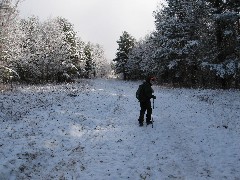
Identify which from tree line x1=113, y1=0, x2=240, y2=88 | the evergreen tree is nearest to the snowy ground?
tree line x1=113, y1=0, x2=240, y2=88

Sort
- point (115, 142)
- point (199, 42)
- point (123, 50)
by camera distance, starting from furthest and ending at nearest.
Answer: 1. point (123, 50)
2. point (199, 42)
3. point (115, 142)

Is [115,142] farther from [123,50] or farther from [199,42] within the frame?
[123,50]

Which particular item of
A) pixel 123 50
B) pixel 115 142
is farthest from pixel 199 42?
pixel 123 50

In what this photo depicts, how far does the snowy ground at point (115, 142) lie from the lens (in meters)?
10.1

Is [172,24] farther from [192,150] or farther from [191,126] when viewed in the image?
[192,150]

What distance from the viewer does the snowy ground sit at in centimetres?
1005

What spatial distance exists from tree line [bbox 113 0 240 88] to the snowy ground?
8521 millimetres

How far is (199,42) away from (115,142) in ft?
71.9

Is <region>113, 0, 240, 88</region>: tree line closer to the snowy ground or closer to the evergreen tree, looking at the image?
the snowy ground

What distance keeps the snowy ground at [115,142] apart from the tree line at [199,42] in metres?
8.52

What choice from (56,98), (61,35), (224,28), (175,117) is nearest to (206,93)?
(224,28)

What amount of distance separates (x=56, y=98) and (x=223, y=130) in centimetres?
1285

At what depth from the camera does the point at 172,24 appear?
3675 centimetres

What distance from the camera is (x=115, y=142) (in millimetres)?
13156
